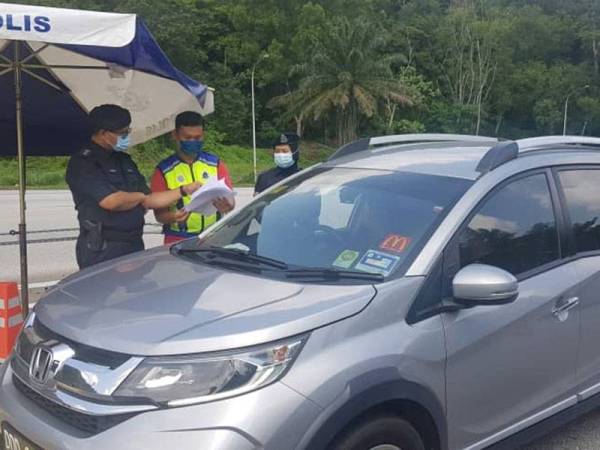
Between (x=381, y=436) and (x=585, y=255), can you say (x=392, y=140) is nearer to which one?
(x=585, y=255)

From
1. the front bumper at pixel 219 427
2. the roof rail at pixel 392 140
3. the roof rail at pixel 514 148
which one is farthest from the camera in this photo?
the roof rail at pixel 392 140

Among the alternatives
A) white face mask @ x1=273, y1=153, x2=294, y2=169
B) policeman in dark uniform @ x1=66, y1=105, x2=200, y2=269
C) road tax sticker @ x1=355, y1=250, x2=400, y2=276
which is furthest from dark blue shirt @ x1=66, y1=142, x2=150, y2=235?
road tax sticker @ x1=355, y1=250, x2=400, y2=276

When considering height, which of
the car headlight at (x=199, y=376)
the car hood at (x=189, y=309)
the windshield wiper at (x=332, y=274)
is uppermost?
the windshield wiper at (x=332, y=274)

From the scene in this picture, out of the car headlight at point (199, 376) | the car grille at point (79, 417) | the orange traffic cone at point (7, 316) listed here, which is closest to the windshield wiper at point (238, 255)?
the car headlight at point (199, 376)

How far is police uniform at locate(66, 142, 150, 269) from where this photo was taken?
14.4ft

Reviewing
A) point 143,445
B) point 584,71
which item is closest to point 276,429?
point 143,445

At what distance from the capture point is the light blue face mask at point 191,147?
16.0ft

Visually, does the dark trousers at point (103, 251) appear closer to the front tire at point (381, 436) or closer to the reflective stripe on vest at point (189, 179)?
the reflective stripe on vest at point (189, 179)

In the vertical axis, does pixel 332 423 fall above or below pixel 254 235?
below

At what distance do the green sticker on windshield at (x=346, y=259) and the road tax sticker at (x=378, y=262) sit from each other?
44mm

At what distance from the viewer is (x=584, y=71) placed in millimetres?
83375

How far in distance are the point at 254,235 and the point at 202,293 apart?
0.79 m

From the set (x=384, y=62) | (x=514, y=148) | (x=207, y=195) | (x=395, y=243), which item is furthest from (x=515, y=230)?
(x=384, y=62)

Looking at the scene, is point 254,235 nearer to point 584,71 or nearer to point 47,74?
point 47,74
